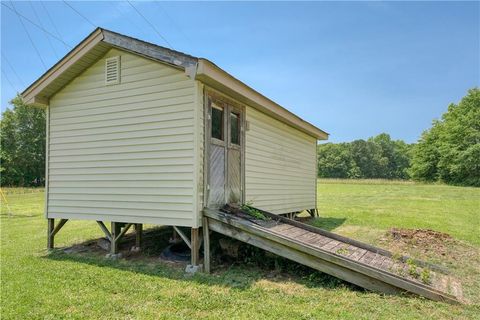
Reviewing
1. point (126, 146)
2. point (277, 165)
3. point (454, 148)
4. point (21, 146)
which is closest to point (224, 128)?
point (126, 146)

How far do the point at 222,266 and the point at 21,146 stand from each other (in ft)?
166

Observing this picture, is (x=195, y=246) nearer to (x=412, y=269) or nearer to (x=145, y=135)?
(x=145, y=135)

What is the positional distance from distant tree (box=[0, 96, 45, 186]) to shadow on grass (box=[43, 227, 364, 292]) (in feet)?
149

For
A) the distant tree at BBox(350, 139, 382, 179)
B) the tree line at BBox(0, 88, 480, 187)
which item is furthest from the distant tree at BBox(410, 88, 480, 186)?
the distant tree at BBox(350, 139, 382, 179)

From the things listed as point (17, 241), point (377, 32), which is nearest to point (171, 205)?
point (17, 241)

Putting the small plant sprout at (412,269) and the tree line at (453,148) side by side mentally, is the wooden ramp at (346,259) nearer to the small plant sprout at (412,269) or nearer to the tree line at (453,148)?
the small plant sprout at (412,269)

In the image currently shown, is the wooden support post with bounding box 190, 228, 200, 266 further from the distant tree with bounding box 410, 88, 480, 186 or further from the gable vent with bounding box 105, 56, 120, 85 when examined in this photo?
the distant tree with bounding box 410, 88, 480, 186

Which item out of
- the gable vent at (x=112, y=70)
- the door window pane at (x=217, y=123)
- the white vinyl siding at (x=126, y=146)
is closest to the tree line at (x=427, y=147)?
the white vinyl siding at (x=126, y=146)

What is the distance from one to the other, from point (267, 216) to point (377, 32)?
335 inches

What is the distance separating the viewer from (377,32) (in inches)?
458

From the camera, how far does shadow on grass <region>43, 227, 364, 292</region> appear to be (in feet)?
16.7

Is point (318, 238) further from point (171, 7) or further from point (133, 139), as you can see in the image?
point (171, 7)

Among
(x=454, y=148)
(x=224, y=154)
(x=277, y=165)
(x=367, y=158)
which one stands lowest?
(x=277, y=165)

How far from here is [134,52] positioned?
6.26 m
